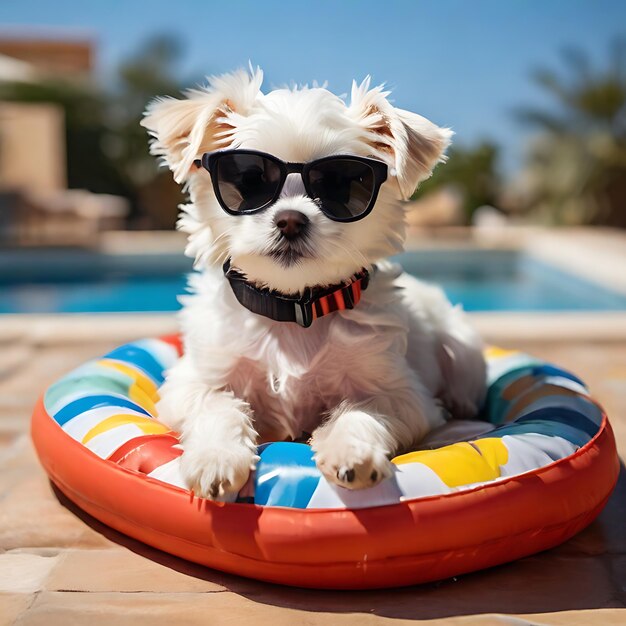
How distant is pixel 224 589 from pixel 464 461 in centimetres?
91

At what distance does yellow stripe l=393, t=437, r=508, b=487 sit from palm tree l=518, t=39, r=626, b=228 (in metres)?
17.1

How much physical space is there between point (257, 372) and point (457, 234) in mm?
14389

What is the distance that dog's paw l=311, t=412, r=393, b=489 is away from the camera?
2.36 metres

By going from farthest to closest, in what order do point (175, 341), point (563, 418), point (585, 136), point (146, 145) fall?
point (146, 145) < point (585, 136) < point (175, 341) < point (563, 418)

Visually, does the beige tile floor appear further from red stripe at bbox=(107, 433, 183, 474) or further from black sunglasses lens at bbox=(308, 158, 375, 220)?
black sunglasses lens at bbox=(308, 158, 375, 220)

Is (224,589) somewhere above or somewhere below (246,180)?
below

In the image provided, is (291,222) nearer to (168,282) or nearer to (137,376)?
(137,376)

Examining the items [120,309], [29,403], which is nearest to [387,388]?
[29,403]

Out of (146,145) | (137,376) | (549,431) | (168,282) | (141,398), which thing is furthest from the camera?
(146,145)

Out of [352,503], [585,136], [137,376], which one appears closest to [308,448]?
[352,503]

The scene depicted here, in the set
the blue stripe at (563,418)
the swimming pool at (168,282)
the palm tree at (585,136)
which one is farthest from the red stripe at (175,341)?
the palm tree at (585,136)

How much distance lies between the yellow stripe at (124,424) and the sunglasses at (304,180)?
3.00ft

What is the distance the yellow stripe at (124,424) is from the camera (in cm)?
291

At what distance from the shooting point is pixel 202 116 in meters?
2.78
